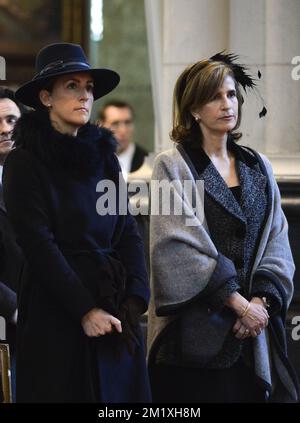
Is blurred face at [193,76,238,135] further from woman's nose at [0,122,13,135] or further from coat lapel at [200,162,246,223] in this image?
woman's nose at [0,122,13,135]

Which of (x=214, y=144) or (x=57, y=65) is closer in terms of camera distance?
(x=57, y=65)

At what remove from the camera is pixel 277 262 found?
5066mm

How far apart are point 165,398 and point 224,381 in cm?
26

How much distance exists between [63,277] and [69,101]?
0.70m

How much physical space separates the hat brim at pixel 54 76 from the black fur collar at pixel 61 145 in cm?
9

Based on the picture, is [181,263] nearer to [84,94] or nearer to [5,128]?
[84,94]

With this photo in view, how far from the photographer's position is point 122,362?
471 centimetres

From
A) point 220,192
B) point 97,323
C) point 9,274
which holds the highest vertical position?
point 220,192

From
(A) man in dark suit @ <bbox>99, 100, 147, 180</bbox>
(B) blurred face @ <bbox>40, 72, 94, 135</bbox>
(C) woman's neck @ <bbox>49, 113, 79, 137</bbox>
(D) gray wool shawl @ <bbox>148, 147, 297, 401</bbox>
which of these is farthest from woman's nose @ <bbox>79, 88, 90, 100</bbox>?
(A) man in dark suit @ <bbox>99, 100, 147, 180</bbox>

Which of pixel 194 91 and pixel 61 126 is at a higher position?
pixel 194 91

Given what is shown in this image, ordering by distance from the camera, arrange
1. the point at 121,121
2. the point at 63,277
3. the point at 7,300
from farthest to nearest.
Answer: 1. the point at 121,121
2. the point at 7,300
3. the point at 63,277

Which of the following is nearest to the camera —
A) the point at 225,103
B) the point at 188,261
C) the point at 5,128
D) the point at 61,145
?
the point at 61,145

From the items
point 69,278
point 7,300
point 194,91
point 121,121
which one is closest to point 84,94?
point 194,91

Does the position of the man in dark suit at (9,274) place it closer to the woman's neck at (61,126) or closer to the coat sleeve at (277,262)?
the woman's neck at (61,126)
